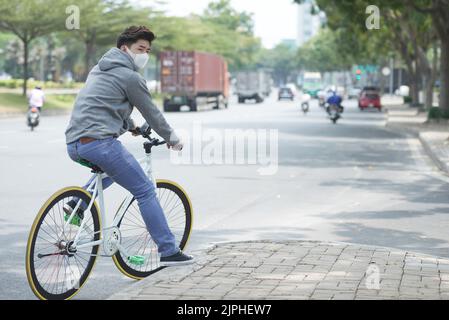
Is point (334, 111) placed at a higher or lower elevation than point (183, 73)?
lower

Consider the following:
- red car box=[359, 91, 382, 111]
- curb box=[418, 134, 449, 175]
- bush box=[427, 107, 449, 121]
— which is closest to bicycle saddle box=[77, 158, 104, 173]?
curb box=[418, 134, 449, 175]

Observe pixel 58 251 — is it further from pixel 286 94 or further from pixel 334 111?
pixel 286 94

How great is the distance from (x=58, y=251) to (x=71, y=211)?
0.27 metres

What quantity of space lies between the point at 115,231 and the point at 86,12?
48.2 meters

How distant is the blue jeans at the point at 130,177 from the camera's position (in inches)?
258

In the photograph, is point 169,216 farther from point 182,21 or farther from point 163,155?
point 182,21

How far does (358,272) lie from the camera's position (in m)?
7.13

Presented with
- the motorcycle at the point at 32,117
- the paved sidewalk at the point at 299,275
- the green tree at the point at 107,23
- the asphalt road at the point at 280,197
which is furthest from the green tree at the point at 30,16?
the paved sidewalk at the point at 299,275

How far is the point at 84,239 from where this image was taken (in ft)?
21.7

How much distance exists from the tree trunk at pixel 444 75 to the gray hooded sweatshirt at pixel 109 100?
94.9 feet

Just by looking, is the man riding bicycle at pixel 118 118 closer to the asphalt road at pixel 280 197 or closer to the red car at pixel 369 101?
the asphalt road at pixel 280 197

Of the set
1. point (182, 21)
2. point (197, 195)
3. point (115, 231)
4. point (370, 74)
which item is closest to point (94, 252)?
point (115, 231)

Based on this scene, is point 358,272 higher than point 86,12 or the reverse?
the reverse

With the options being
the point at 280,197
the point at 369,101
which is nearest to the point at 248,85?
the point at 369,101
